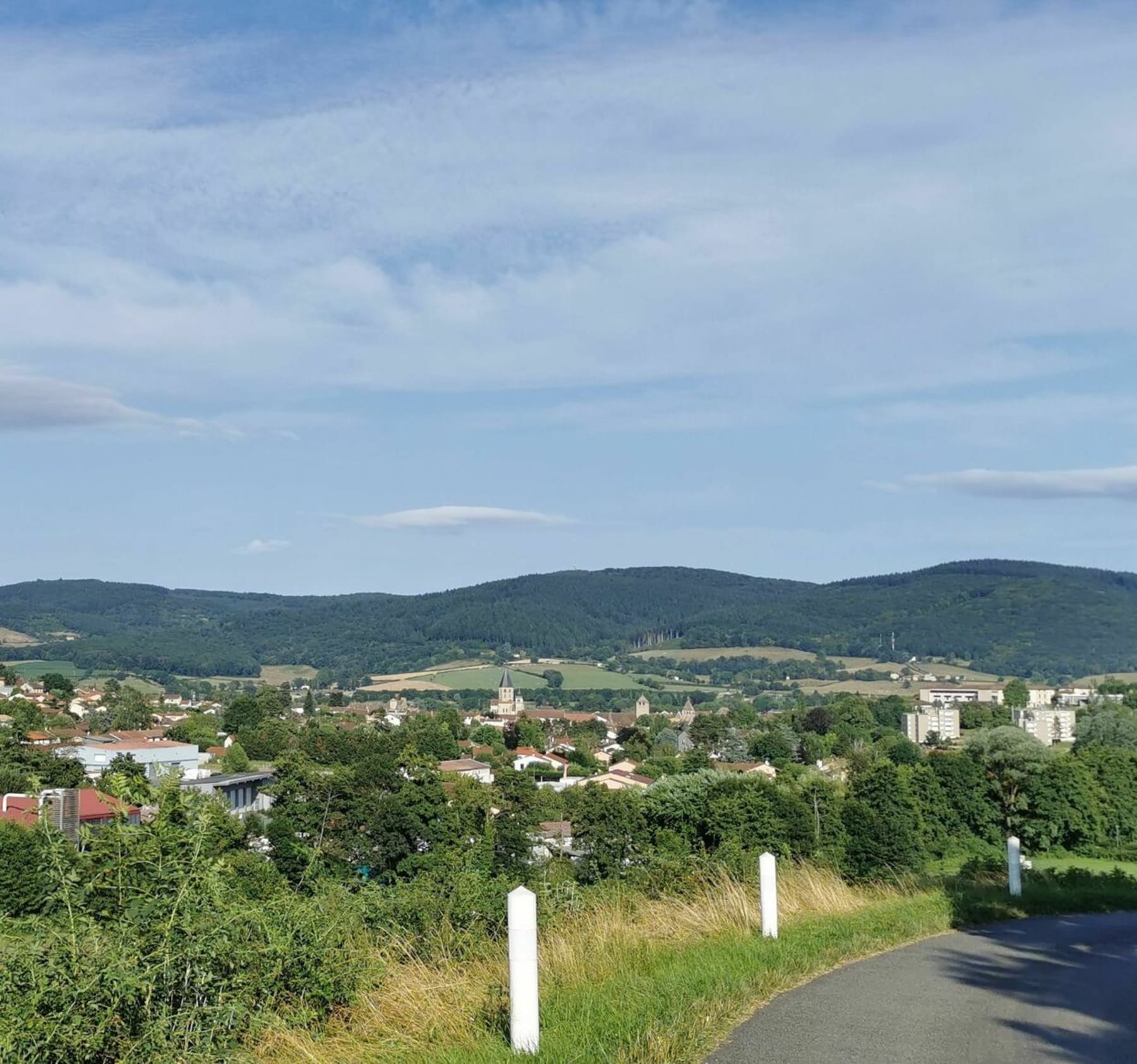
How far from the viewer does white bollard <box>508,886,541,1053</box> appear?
6.07 m

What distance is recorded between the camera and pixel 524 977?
611 centimetres

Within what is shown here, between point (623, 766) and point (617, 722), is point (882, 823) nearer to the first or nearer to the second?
point (623, 766)

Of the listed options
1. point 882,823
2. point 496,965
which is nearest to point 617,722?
point 882,823

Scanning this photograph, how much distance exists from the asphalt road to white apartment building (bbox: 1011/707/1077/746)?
494ft

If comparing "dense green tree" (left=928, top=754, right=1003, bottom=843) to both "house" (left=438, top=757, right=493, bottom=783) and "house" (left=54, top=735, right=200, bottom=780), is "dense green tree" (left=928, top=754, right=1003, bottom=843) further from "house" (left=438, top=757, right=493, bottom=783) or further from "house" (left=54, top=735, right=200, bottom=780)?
"house" (left=54, top=735, right=200, bottom=780)

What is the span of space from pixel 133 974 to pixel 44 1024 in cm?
41

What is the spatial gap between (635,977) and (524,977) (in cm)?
173

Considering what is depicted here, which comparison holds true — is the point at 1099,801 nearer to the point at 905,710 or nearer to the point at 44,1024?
the point at 44,1024

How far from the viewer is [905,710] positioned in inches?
6841

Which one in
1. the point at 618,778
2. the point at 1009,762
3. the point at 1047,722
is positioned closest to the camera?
the point at 1009,762

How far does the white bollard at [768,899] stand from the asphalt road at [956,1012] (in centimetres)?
66

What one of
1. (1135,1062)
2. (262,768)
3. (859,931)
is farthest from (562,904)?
(262,768)

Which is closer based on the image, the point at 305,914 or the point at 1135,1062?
the point at 1135,1062

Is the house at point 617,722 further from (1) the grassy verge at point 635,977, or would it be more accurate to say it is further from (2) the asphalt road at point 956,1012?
(2) the asphalt road at point 956,1012
